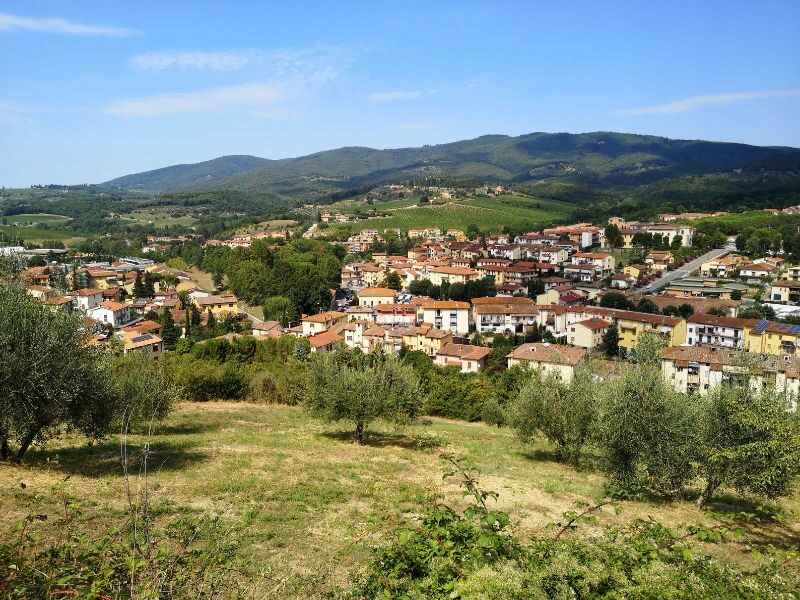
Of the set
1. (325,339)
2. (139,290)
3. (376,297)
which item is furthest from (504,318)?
(139,290)

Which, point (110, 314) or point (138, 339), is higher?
point (110, 314)

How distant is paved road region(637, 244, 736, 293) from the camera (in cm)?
8364

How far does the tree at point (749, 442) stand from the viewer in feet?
45.1

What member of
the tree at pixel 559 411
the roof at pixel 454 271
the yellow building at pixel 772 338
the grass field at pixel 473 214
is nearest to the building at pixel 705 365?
the yellow building at pixel 772 338

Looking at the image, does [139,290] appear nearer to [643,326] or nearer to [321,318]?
[321,318]

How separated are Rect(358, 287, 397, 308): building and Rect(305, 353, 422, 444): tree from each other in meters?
58.5

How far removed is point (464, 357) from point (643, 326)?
22.6 meters

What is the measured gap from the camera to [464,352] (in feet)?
187

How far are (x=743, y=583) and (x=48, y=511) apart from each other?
1211cm

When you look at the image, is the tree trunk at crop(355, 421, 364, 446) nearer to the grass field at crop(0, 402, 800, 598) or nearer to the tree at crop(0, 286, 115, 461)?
the grass field at crop(0, 402, 800, 598)

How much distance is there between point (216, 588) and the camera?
4.44m

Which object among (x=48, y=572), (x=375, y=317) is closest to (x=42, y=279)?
(x=375, y=317)

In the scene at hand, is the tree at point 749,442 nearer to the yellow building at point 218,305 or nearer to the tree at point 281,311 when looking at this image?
the tree at point 281,311

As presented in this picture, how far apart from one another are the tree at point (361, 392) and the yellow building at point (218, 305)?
5540 cm
